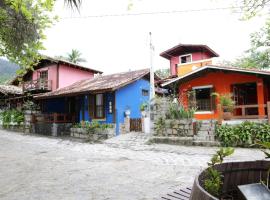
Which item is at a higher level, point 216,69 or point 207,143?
point 216,69

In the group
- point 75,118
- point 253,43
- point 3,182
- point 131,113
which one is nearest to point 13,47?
point 3,182

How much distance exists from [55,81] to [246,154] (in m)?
18.3

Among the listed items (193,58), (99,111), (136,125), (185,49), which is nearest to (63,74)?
(99,111)

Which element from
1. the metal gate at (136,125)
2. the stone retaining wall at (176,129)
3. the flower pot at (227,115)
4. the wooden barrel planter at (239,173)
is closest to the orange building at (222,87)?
the flower pot at (227,115)

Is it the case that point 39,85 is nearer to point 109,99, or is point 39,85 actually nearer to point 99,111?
point 99,111

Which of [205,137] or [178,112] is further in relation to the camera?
[178,112]

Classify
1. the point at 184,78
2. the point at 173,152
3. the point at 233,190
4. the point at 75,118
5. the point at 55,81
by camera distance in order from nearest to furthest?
1. the point at 233,190
2. the point at 173,152
3. the point at 184,78
4. the point at 75,118
5. the point at 55,81

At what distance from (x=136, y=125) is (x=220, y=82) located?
571 centimetres

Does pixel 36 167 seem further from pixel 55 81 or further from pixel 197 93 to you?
pixel 55 81

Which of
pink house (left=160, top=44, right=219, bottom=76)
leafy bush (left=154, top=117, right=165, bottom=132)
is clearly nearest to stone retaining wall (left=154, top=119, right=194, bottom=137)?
leafy bush (left=154, top=117, right=165, bottom=132)

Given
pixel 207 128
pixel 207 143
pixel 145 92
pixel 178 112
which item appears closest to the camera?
pixel 207 143

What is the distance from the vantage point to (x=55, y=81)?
23.7m

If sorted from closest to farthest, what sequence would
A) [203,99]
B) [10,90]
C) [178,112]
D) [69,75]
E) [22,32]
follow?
[22,32] → [178,112] → [203,99] → [69,75] → [10,90]

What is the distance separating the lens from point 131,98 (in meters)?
19.3
